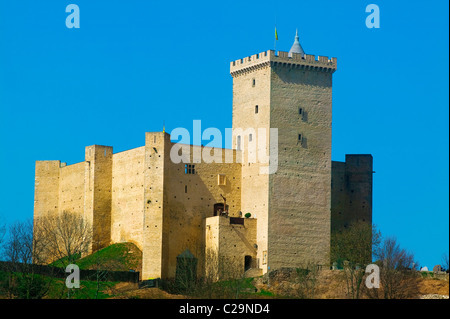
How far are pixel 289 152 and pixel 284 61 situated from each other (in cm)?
675

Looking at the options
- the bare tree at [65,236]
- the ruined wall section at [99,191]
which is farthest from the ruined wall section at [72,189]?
the ruined wall section at [99,191]

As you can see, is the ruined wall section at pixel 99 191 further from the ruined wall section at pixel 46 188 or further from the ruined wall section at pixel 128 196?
the ruined wall section at pixel 46 188

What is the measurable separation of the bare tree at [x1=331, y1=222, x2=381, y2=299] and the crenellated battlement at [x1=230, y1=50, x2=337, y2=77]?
1227 cm

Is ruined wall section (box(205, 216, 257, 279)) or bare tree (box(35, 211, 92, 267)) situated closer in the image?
ruined wall section (box(205, 216, 257, 279))

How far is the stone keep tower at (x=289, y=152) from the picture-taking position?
88.8 m

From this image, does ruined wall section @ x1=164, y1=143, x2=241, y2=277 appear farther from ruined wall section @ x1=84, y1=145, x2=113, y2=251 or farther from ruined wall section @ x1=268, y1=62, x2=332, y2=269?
ruined wall section @ x1=84, y1=145, x2=113, y2=251

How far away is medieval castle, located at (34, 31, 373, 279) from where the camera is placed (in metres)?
88.2

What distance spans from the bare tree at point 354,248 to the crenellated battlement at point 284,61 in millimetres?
12268

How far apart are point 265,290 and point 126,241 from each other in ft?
41.7

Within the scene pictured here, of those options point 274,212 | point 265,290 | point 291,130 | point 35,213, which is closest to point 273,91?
point 291,130
